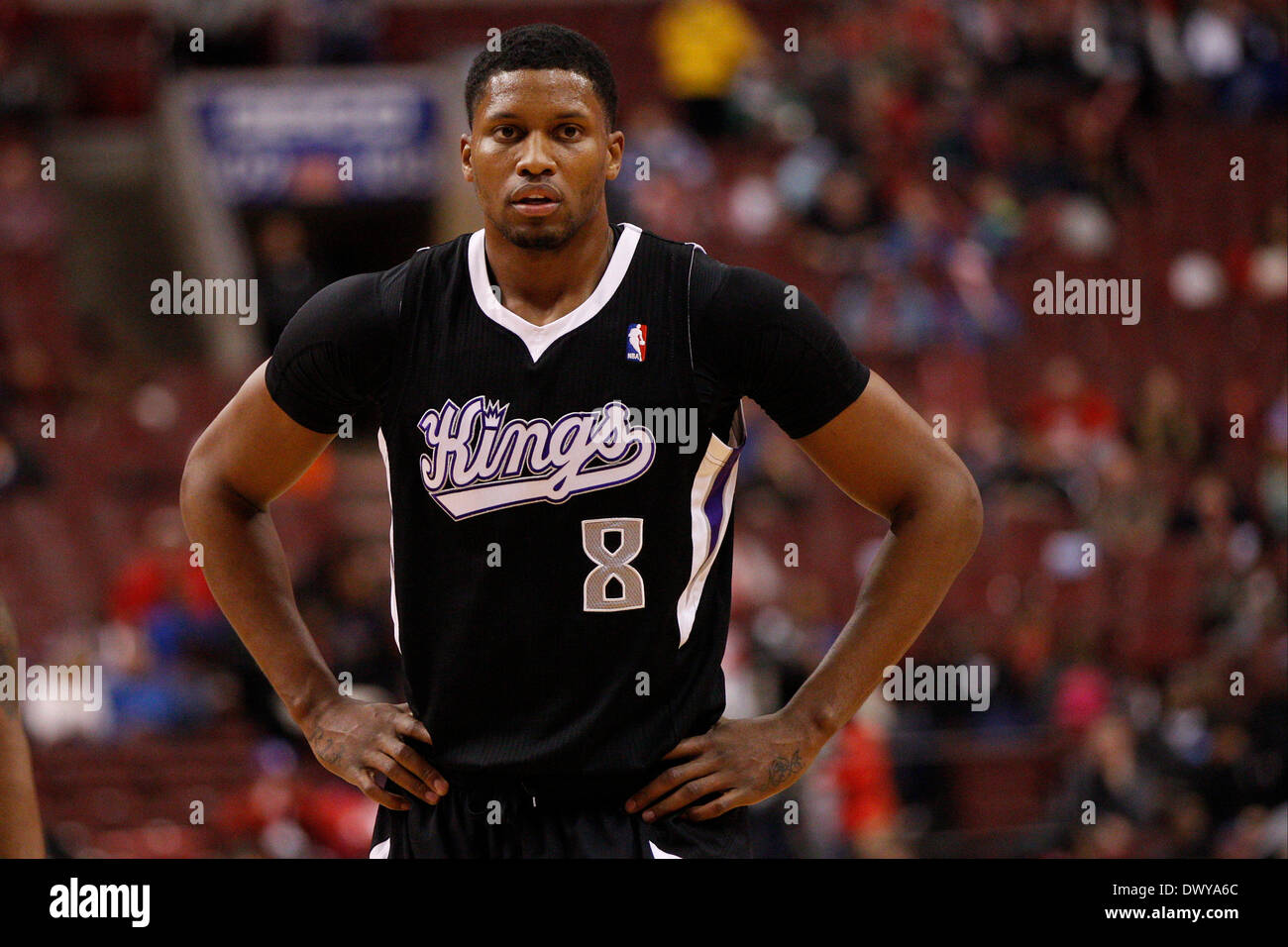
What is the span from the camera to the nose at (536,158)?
9.24ft

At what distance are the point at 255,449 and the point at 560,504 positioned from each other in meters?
0.62

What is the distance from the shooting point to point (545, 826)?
9.46 ft

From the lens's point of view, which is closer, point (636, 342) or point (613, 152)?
point (636, 342)

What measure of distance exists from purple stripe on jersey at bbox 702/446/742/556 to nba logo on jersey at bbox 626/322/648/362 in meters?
0.25

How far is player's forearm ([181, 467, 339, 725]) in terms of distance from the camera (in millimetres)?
3119

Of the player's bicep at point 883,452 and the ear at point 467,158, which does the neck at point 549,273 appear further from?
the player's bicep at point 883,452

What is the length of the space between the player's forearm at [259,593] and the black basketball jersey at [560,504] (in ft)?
0.97

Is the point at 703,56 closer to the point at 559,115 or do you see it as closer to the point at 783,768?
the point at 559,115
